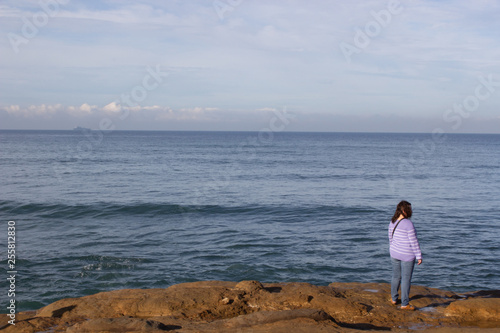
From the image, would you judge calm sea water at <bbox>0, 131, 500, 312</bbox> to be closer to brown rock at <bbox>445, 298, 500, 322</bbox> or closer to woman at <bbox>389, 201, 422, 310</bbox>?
brown rock at <bbox>445, 298, 500, 322</bbox>

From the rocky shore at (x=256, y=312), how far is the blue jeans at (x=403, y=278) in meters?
0.24

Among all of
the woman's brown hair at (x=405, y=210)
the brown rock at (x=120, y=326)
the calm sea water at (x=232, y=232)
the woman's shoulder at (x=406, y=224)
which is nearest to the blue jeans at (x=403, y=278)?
the woman's shoulder at (x=406, y=224)

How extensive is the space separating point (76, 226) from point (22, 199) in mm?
9947

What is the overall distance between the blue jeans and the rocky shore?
0.24 metres

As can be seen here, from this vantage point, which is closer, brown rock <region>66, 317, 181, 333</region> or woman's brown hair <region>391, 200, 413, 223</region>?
brown rock <region>66, 317, 181, 333</region>

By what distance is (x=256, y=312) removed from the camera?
7055 millimetres

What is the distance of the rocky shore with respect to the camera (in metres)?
6.60

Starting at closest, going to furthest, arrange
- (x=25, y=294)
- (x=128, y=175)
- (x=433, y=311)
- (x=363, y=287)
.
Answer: (x=433, y=311)
(x=363, y=287)
(x=25, y=294)
(x=128, y=175)

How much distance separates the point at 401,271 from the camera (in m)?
→ 8.30

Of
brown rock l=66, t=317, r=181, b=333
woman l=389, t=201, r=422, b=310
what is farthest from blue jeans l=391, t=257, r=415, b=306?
brown rock l=66, t=317, r=181, b=333

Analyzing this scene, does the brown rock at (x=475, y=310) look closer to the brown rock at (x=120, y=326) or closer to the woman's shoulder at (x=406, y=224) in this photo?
the woman's shoulder at (x=406, y=224)

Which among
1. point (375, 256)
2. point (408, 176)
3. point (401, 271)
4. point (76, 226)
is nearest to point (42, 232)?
point (76, 226)

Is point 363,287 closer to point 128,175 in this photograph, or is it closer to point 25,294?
point 25,294

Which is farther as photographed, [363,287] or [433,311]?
[363,287]
